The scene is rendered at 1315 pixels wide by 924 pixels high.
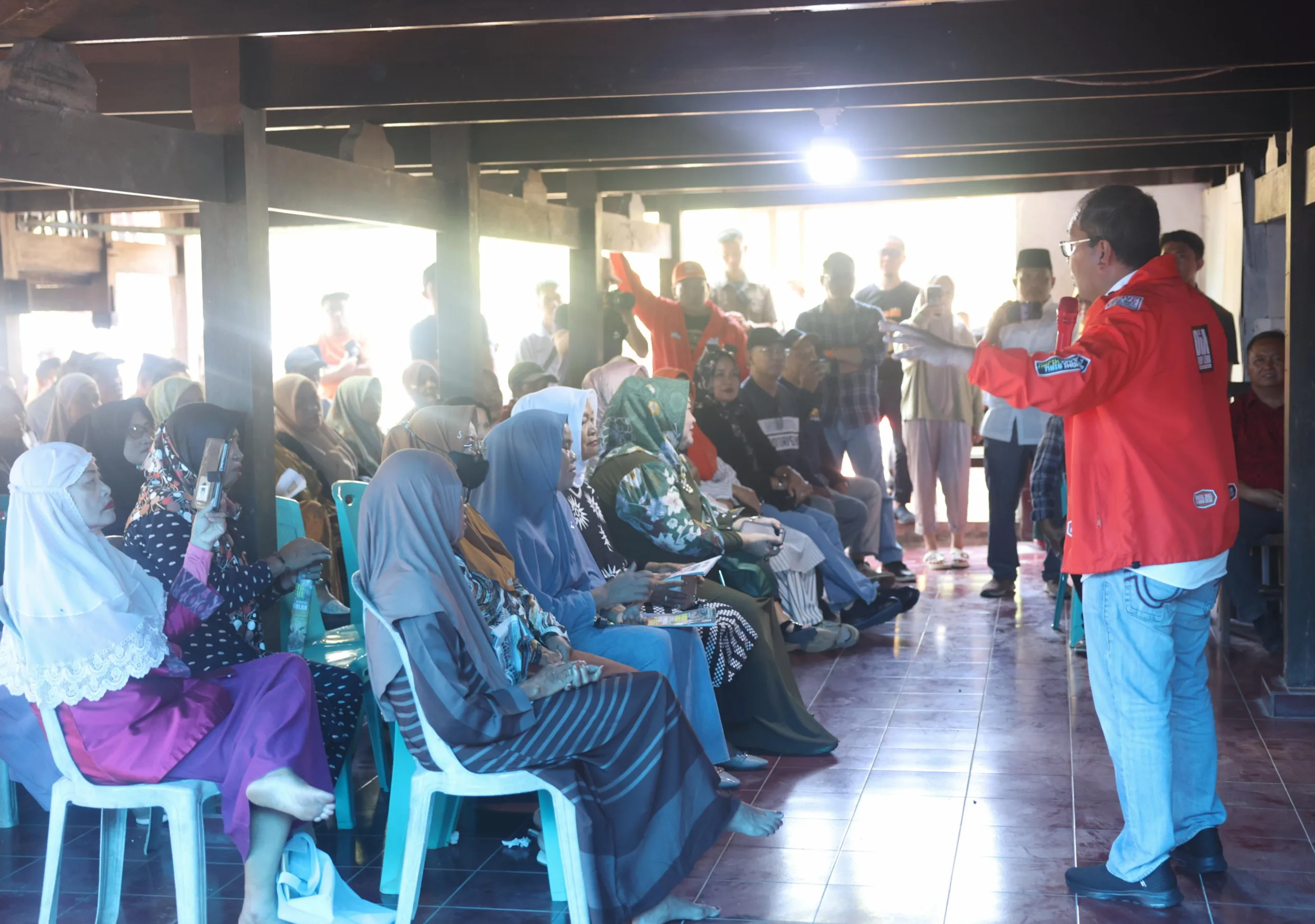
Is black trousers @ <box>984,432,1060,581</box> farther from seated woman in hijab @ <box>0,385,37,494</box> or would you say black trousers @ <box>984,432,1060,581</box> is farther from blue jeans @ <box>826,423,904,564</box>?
seated woman in hijab @ <box>0,385,37,494</box>

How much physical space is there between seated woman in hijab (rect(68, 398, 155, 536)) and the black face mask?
2077 mm

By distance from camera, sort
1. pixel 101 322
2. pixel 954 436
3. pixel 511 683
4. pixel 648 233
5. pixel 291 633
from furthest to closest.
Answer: pixel 101 322 < pixel 648 233 < pixel 954 436 < pixel 291 633 < pixel 511 683

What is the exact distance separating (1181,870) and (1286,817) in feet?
1.81

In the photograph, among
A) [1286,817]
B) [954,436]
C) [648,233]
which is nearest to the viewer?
[1286,817]

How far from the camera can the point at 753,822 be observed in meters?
3.19

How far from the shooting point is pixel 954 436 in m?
7.88

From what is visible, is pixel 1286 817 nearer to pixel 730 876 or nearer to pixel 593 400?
pixel 730 876

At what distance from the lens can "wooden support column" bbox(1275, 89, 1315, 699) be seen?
4.54m

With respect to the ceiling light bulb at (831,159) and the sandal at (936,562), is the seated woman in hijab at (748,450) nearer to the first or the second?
the ceiling light bulb at (831,159)

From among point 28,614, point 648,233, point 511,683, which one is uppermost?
point 648,233

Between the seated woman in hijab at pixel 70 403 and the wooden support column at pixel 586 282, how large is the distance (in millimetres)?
2622

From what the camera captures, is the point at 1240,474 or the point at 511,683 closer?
the point at 511,683

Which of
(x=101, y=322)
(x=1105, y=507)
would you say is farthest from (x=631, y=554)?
(x=101, y=322)

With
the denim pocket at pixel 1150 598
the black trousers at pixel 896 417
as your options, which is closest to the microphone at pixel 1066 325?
the denim pocket at pixel 1150 598
